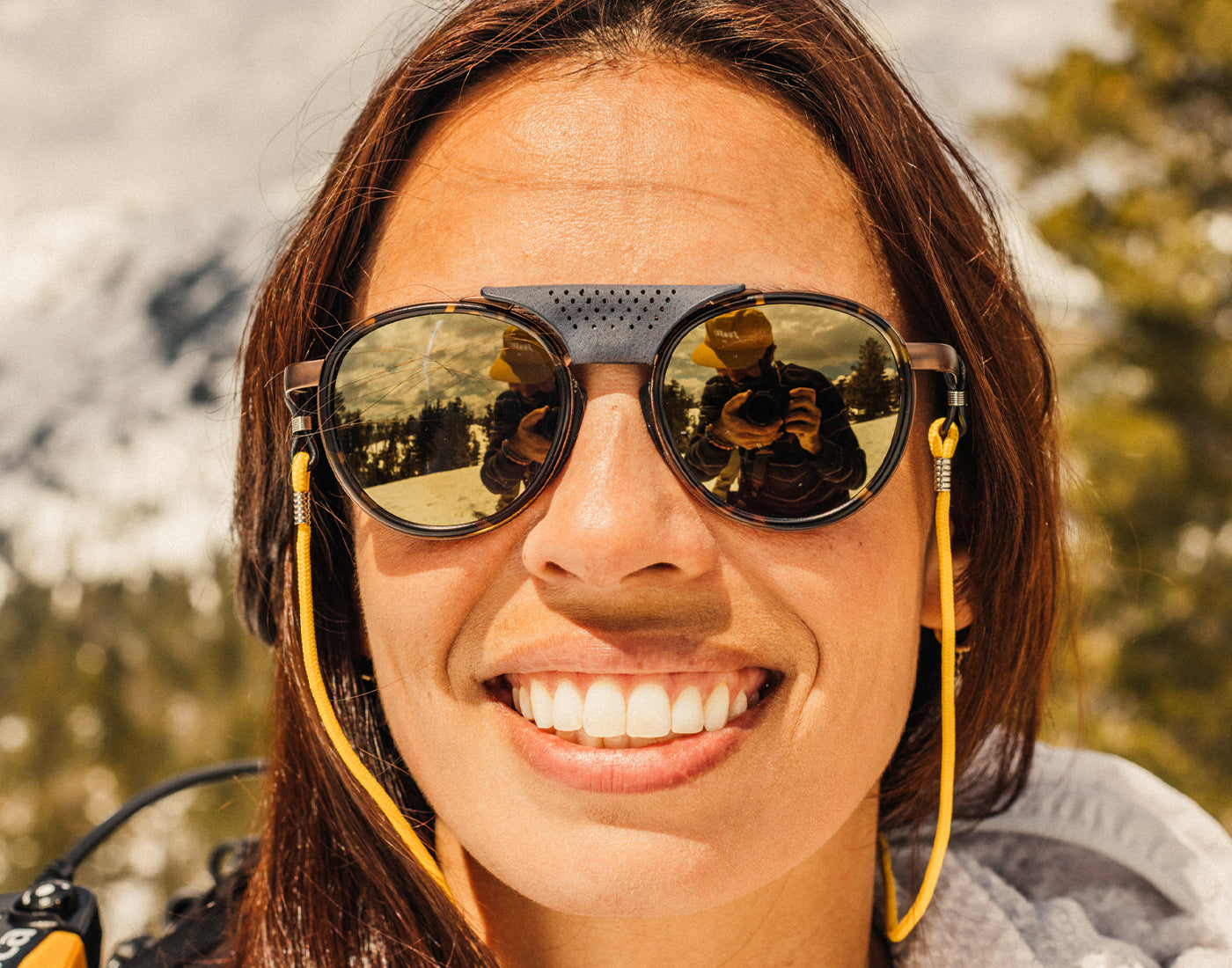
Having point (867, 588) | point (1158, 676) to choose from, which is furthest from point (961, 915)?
point (1158, 676)

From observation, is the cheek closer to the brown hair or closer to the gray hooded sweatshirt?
the brown hair

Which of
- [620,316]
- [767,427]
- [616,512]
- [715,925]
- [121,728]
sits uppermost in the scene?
[620,316]

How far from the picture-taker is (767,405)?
1.25 m

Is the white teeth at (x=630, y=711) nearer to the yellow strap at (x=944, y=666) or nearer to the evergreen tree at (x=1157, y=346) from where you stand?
the yellow strap at (x=944, y=666)

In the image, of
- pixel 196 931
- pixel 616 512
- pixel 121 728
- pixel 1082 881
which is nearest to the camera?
pixel 616 512

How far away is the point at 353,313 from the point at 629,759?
0.80 metres

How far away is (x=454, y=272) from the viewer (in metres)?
1.31

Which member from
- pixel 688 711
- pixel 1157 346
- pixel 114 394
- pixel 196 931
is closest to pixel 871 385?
pixel 688 711

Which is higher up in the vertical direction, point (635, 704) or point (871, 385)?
point (871, 385)

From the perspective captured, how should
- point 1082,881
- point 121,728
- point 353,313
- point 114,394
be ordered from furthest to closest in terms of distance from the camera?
point 114,394 < point 121,728 < point 1082,881 < point 353,313

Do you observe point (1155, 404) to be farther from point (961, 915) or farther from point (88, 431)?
point (88, 431)

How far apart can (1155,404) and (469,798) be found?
14.0 metres

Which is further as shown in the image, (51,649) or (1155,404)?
(51,649)

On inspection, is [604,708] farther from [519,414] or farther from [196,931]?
[196,931]
